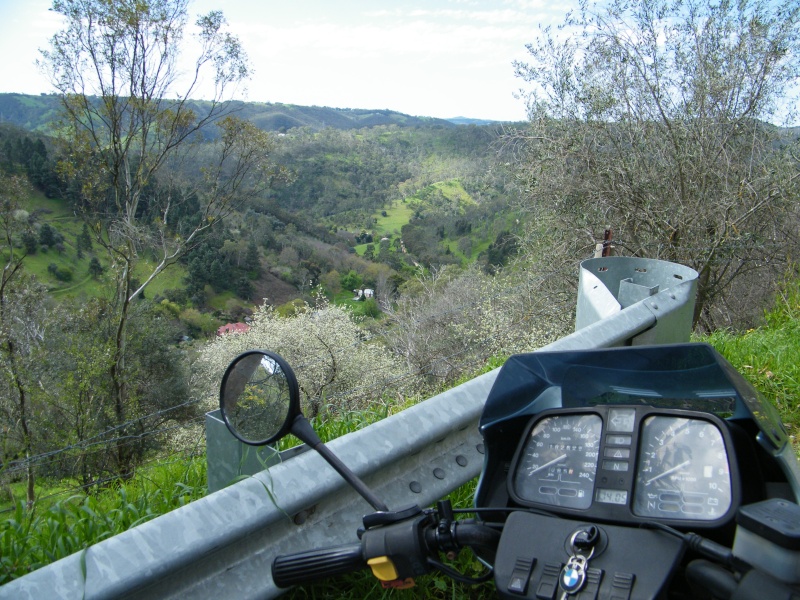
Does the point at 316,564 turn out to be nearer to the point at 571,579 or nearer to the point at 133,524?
the point at 571,579

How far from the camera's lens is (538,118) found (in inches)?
456

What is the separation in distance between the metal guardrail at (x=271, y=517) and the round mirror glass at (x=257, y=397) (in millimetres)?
113

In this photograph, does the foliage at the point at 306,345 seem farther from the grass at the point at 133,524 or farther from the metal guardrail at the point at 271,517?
the metal guardrail at the point at 271,517

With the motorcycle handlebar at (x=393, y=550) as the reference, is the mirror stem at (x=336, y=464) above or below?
above

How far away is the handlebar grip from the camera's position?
1.26 metres

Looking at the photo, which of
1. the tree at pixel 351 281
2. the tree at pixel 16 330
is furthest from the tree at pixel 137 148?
the tree at pixel 351 281

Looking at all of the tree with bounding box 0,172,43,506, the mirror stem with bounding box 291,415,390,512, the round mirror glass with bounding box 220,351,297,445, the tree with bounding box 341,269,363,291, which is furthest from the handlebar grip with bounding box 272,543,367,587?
the tree with bounding box 341,269,363,291

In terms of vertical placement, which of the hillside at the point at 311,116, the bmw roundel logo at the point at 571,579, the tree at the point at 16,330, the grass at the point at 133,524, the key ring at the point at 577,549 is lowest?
the tree at the point at 16,330

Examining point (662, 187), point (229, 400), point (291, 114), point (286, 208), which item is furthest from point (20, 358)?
point (291, 114)

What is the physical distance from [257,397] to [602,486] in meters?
0.85

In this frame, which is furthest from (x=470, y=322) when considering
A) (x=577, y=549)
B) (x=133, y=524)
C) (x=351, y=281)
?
(x=351, y=281)

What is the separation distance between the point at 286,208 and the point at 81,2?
161 ft

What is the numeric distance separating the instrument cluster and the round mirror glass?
58 centimetres

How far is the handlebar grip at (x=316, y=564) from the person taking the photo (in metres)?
1.26
